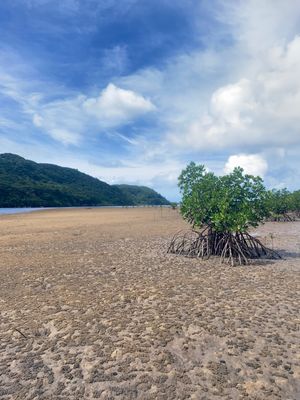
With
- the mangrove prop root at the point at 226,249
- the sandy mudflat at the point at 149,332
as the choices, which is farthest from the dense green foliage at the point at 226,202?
the sandy mudflat at the point at 149,332

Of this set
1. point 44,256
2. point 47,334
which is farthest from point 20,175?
point 47,334

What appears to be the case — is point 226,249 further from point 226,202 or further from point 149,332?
point 149,332

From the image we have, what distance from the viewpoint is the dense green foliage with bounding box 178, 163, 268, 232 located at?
66.2 ft

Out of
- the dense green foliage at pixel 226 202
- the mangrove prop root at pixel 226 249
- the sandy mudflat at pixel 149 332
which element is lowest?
the sandy mudflat at pixel 149 332

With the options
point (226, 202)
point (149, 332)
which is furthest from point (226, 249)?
point (149, 332)

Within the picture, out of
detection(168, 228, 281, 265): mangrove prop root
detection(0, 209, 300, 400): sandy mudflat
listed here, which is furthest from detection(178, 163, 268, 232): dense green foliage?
detection(0, 209, 300, 400): sandy mudflat

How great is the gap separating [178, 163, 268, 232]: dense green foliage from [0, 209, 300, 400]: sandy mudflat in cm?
368

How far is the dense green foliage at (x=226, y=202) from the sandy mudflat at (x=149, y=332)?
12.1 ft

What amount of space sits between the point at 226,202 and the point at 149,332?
41.7ft

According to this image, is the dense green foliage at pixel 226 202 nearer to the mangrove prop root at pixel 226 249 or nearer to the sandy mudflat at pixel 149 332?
the mangrove prop root at pixel 226 249

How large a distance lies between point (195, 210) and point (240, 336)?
44.7ft

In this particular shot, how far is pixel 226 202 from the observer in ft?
67.7

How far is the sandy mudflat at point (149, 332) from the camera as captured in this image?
7.11m

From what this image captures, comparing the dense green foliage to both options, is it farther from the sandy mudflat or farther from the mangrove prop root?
the sandy mudflat
